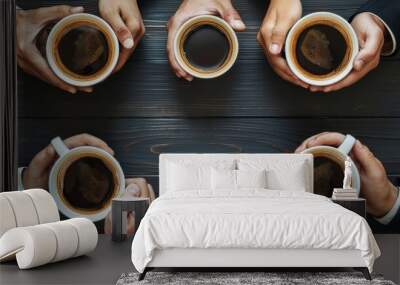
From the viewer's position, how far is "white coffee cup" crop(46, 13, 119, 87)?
6.62 metres

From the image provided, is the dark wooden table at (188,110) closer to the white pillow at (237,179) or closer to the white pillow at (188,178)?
the white pillow at (188,178)

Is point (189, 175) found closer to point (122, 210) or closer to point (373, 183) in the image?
point (122, 210)

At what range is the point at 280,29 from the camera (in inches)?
259

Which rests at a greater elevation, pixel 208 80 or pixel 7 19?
pixel 7 19

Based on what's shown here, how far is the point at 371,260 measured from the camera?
173 inches

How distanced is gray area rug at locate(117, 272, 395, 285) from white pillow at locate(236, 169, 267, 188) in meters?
1.41

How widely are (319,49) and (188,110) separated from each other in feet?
4.87

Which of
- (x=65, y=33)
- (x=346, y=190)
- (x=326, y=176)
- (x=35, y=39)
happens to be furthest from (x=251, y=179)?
(x=35, y=39)

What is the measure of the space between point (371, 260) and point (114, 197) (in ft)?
10.1

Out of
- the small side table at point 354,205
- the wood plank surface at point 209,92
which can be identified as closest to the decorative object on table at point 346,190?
the small side table at point 354,205

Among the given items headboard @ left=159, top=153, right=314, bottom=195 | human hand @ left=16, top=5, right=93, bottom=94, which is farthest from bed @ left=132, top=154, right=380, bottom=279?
human hand @ left=16, top=5, right=93, bottom=94

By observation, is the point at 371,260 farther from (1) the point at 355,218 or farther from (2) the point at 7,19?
(2) the point at 7,19

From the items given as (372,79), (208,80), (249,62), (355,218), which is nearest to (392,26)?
(372,79)

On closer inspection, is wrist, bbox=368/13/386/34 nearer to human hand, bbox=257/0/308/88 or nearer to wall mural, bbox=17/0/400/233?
wall mural, bbox=17/0/400/233
